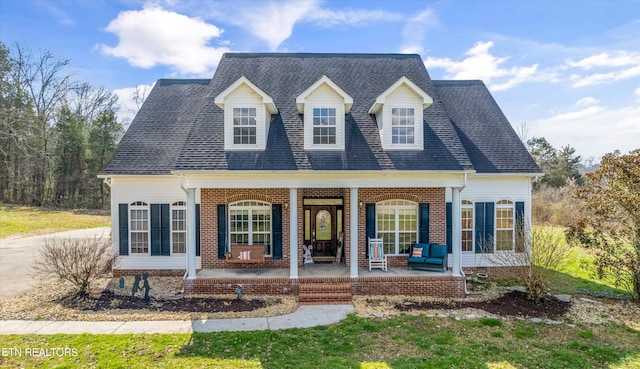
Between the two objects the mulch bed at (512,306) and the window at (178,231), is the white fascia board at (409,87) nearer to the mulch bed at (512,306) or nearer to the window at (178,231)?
the mulch bed at (512,306)

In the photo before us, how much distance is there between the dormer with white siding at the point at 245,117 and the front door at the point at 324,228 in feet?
11.8

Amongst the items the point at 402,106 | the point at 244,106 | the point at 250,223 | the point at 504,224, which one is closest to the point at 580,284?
the point at 504,224

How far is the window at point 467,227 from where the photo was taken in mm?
12805

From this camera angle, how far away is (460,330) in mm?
8016

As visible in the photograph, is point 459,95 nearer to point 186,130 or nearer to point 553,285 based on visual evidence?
point 553,285

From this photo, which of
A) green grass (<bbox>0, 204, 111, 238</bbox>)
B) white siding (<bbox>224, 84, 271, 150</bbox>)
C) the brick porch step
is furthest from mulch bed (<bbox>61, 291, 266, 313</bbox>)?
green grass (<bbox>0, 204, 111, 238</bbox>)

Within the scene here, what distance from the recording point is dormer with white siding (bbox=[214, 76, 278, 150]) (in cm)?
1130

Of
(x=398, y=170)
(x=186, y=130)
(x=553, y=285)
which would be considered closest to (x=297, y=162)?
(x=398, y=170)

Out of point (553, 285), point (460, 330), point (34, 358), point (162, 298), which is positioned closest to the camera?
point (34, 358)

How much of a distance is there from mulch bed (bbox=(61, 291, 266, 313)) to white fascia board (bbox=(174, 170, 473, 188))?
3.64 metres

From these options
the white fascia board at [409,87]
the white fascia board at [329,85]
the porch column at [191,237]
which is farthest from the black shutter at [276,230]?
the white fascia board at [409,87]

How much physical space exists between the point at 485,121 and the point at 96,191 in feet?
135

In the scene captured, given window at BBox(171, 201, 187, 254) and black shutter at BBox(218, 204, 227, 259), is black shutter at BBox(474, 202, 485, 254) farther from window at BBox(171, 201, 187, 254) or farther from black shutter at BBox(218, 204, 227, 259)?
window at BBox(171, 201, 187, 254)

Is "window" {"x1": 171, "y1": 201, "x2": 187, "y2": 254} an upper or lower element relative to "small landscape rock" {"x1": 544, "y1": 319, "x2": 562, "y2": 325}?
upper
